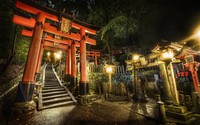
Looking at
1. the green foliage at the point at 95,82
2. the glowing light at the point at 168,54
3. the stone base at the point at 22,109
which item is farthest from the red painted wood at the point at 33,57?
the glowing light at the point at 168,54

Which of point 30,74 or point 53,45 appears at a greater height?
point 53,45

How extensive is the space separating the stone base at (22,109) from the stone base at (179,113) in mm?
8090

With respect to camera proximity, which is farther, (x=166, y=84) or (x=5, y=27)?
(x=5, y=27)

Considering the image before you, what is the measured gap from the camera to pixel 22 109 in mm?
5461

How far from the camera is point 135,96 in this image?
9.23m

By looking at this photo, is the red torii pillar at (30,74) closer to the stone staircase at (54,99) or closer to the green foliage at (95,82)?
the stone staircase at (54,99)

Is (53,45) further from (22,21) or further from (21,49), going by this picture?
(22,21)

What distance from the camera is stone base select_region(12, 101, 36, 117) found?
5.32 meters

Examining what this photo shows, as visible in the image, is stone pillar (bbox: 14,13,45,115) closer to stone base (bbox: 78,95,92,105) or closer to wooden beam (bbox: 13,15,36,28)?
wooden beam (bbox: 13,15,36,28)

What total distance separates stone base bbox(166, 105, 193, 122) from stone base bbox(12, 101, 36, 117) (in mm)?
8090

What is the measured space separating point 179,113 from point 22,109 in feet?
28.2

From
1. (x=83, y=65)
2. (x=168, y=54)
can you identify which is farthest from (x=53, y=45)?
(x=168, y=54)

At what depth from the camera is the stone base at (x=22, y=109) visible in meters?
5.32

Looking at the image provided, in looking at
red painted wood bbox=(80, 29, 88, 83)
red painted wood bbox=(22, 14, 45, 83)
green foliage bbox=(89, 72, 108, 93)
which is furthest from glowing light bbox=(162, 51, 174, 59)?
red painted wood bbox=(22, 14, 45, 83)
